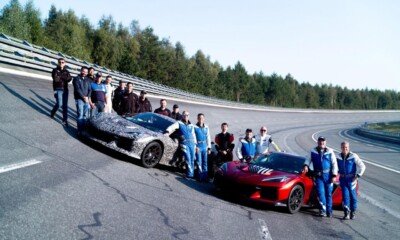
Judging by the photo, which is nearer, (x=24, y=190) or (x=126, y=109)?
(x=24, y=190)

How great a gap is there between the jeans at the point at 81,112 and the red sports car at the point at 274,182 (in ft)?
13.2

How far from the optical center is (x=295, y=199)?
30.3 feet

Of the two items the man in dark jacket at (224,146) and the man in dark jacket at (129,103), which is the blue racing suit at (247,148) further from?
the man in dark jacket at (129,103)

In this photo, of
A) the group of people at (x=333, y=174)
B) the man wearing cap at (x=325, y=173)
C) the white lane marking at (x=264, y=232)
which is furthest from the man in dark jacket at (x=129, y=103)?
the white lane marking at (x=264, y=232)

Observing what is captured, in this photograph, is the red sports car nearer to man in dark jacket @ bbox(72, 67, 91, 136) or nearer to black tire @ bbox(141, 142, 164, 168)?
black tire @ bbox(141, 142, 164, 168)

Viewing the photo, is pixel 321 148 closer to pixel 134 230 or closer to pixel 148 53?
pixel 134 230

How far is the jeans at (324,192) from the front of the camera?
9.44 meters

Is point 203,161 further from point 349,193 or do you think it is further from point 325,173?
point 349,193

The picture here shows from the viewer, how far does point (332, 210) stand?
1002 centimetres

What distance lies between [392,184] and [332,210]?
637 cm

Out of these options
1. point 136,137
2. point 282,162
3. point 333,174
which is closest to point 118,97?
point 136,137

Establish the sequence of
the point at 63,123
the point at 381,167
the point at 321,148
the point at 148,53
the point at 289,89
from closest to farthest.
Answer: the point at 321,148, the point at 63,123, the point at 381,167, the point at 148,53, the point at 289,89

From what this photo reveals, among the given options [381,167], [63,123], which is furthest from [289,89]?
[63,123]

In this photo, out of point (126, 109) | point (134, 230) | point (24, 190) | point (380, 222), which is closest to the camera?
point (134, 230)
